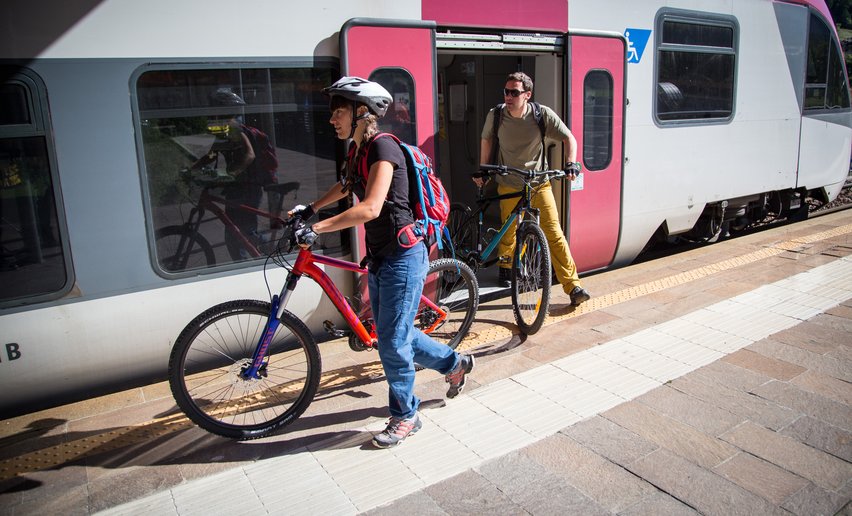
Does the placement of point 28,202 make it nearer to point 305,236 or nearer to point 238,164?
point 238,164

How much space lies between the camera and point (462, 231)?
6.06 meters

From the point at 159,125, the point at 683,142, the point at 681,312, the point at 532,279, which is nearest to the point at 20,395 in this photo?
the point at 159,125

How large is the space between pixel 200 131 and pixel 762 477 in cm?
354

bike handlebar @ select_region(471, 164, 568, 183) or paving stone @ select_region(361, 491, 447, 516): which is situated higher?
bike handlebar @ select_region(471, 164, 568, 183)

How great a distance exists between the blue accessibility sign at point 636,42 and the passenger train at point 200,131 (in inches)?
0.9

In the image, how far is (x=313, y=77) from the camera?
4.49 meters

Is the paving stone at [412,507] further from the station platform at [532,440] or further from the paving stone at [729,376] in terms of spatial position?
the paving stone at [729,376]

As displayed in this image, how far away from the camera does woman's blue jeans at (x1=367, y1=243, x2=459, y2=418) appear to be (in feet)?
11.2

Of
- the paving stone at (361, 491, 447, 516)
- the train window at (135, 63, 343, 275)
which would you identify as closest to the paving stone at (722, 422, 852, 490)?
the paving stone at (361, 491, 447, 516)

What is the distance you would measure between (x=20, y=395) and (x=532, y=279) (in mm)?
3364

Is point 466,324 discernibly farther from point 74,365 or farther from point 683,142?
point 683,142

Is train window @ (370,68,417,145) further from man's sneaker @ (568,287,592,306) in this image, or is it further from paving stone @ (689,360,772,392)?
paving stone @ (689,360,772,392)

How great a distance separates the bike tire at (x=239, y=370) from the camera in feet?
11.3

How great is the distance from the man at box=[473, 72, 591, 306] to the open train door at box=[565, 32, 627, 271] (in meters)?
0.53
